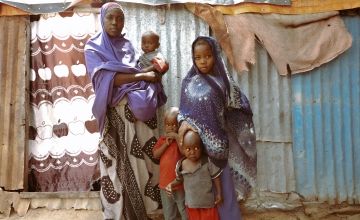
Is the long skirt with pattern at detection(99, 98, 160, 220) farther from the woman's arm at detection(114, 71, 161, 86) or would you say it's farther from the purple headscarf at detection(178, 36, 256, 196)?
the purple headscarf at detection(178, 36, 256, 196)

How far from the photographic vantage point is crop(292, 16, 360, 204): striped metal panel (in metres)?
4.76

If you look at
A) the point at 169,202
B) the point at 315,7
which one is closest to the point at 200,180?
the point at 169,202

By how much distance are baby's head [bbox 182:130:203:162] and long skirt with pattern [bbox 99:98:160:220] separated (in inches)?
23.6

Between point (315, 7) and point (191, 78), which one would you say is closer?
point (191, 78)

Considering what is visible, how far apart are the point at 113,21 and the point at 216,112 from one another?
1256mm

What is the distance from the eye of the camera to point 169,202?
161 inches

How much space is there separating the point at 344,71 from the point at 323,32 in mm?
476

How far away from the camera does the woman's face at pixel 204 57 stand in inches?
148

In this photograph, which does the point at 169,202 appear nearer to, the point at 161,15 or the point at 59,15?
the point at 161,15

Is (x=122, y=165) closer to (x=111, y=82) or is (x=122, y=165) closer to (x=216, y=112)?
(x=111, y=82)

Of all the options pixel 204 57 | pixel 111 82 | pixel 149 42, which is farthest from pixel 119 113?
pixel 204 57

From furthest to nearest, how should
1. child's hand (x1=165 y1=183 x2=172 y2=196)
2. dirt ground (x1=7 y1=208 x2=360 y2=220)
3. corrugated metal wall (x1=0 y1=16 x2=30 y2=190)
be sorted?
corrugated metal wall (x1=0 y1=16 x2=30 y2=190)
dirt ground (x1=7 y1=208 x2=360 y2=220)
child's hand (x1=165 y1=183 x2=172 y2=196)

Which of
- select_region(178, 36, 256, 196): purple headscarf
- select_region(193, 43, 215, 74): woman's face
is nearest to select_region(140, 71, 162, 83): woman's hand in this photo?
select_region(178, 36, 256, 196): purple headscarf

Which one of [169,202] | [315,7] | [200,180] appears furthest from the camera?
[315,7]
